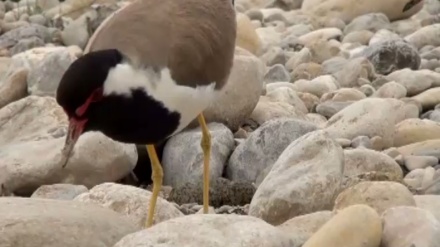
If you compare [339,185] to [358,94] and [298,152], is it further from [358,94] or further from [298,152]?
[358,94]

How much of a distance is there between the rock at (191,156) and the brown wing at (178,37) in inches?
55.4

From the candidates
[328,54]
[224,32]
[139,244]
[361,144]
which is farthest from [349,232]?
[328,54]

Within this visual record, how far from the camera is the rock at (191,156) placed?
22.9 feet

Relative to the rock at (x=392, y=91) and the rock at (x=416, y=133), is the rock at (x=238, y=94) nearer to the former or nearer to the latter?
the rock at (x=416, y=133)

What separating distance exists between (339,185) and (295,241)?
1.12 m

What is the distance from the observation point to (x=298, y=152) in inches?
211

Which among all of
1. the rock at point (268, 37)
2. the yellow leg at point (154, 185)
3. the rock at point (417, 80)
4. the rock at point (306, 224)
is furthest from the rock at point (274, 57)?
the rock at point (306, 224)

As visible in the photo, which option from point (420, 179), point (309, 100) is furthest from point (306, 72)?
point (420, 179)

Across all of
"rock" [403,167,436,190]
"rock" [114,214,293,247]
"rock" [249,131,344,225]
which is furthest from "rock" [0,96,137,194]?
"rock" [114,214,293,247]

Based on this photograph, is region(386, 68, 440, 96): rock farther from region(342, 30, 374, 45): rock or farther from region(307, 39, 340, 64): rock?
region(342, 30, 374, 45): rock

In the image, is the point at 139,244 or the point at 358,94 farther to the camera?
the point at 358,94

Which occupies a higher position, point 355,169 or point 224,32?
point 224,32

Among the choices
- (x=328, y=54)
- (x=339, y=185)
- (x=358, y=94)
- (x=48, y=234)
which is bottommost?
(x=328, y=54)

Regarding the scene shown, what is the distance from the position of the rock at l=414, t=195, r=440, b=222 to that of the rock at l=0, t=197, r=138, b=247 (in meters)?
1.25
